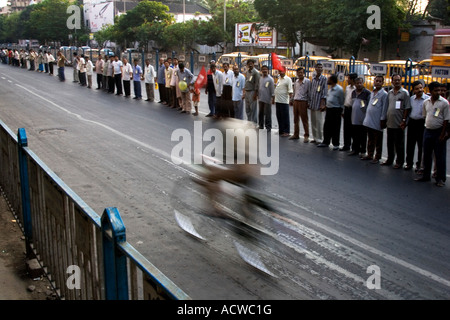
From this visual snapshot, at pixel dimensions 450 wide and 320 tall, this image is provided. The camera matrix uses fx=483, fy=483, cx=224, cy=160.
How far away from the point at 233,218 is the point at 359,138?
538 cm

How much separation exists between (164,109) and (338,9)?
2468 centimetres

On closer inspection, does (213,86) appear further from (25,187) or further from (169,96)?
(25,187)

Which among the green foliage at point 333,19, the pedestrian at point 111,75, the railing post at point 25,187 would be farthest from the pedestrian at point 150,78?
the green foliage at point 333,19

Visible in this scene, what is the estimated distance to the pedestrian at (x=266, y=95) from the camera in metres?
A: 14.2

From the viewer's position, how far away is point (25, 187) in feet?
18.0

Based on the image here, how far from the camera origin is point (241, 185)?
734 centimetres

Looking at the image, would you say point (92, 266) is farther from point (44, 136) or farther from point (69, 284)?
point (44, 136)

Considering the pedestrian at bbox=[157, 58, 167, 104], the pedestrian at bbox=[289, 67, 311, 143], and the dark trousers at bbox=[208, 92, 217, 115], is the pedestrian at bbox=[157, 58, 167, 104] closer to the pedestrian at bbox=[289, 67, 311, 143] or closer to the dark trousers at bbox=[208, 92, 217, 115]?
the dark trousers at bbox=[208, 92, 217, 115]

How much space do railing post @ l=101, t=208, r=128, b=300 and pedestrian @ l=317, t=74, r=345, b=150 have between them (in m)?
9.65

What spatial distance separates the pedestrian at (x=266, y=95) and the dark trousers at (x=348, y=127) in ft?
9.70

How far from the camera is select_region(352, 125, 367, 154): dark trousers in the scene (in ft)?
37.2

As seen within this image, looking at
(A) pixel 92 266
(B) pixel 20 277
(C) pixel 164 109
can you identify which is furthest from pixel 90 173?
(C) pixel 164 109

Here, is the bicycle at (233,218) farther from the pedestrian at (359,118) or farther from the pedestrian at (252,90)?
the pedestrian at (252,90)

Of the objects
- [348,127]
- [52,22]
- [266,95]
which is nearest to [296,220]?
[348,127]
